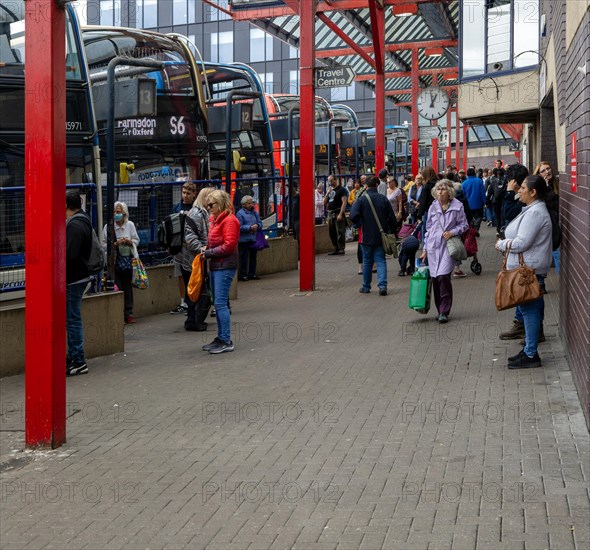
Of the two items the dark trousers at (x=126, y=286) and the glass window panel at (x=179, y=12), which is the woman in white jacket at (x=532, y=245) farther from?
the glass window panel at (x=179, y=12)

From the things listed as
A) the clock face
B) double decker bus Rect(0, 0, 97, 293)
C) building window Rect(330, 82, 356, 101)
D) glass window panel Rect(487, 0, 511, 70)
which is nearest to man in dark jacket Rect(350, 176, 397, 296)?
double decker bus Rect(0, 0, 97, 293)

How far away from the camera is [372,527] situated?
5.27 metres

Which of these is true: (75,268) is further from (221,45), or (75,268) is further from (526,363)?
(221,45)

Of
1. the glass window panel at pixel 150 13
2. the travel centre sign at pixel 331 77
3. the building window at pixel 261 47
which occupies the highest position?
the glass window panel at pixel 150 13

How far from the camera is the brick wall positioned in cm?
736

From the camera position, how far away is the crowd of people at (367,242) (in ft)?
30.8

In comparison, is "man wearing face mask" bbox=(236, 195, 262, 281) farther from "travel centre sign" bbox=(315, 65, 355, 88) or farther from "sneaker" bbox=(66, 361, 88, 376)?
"sneaker" bbox=(66, 361, 88, 376)

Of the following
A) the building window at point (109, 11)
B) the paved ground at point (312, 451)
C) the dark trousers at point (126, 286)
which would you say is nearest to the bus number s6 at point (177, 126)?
the dark trousers at point (126, 286)

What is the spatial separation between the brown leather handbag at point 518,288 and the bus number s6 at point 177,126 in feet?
28.5

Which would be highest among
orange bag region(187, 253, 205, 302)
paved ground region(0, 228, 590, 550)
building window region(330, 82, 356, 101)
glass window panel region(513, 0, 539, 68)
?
building window region(330, 82, 356, 101)

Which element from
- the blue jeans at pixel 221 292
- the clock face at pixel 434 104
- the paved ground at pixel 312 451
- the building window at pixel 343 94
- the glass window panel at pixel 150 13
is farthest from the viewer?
the building window at pixel 343 94

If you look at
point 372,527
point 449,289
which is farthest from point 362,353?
point 372,527

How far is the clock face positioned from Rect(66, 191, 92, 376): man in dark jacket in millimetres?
22142

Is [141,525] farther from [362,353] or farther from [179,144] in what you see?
[179,144]
